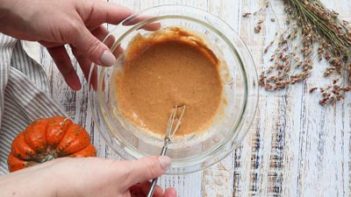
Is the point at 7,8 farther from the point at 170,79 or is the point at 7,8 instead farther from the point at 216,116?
the point at 216,116

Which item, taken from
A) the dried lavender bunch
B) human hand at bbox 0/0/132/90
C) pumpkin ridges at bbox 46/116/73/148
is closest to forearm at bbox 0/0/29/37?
human hand at bbox 0/0/132/90

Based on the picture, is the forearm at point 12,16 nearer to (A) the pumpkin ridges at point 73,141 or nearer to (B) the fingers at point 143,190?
(A) the pumpkin ridges at point 73,141

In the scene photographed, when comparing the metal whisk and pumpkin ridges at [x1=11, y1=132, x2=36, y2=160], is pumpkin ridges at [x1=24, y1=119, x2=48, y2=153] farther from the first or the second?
the metal whisk

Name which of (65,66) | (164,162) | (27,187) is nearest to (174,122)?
(164,162)

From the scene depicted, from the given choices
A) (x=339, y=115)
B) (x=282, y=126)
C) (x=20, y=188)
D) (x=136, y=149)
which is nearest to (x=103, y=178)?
(x=20, y=188)

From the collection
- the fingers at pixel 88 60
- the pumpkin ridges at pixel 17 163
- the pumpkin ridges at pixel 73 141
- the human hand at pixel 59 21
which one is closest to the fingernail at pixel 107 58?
the human hand at pixel 59 21

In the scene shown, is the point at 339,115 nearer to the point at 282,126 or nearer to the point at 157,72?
the point at 282,126
